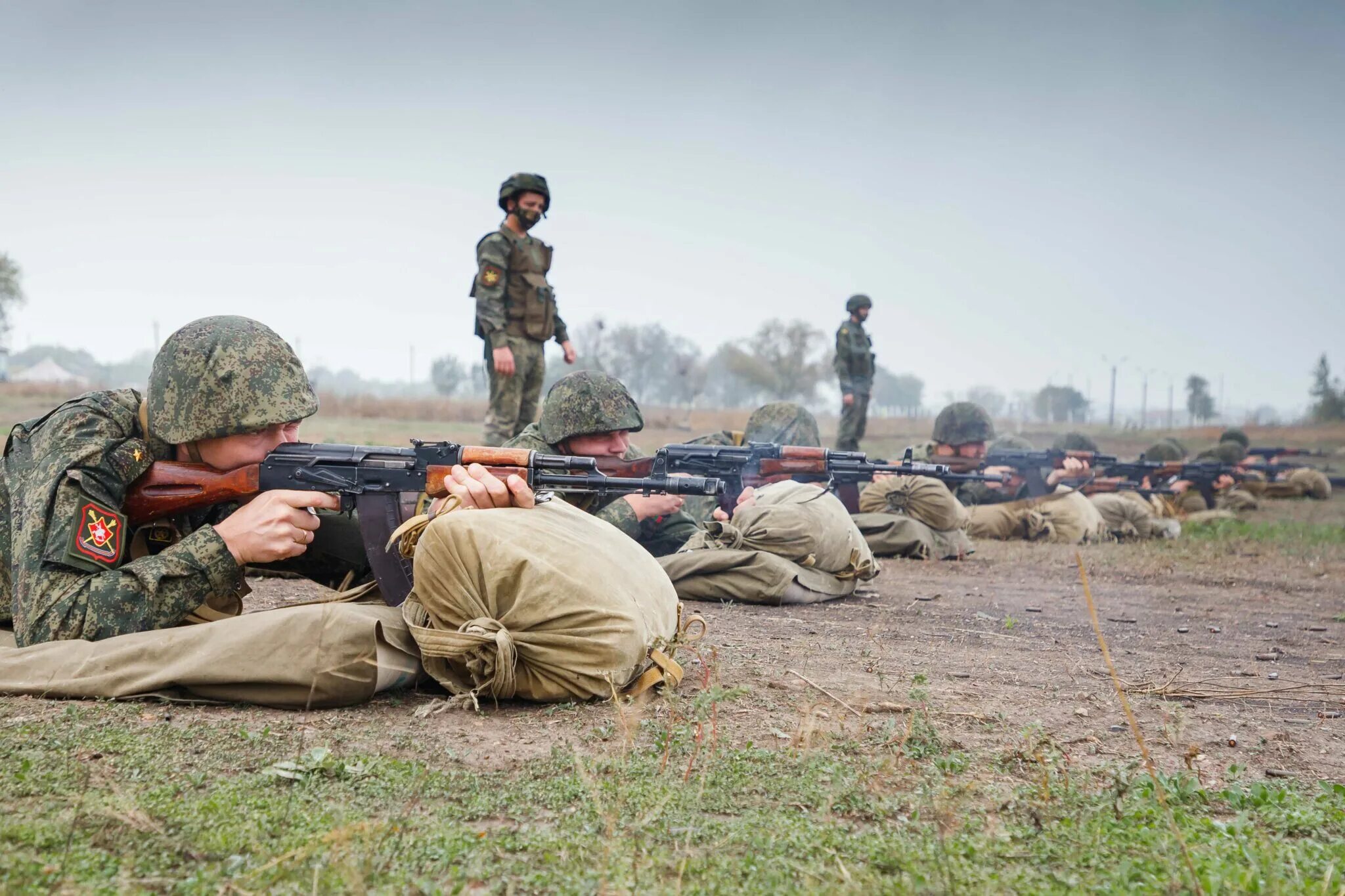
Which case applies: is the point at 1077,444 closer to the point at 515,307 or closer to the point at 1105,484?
the point at 1105,484

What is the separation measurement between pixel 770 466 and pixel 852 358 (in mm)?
6928

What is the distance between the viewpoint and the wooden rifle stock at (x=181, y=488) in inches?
133

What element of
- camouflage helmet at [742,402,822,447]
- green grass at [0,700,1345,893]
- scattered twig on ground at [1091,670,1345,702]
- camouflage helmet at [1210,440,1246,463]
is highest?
camouflage helmet at [742,402,822,447]

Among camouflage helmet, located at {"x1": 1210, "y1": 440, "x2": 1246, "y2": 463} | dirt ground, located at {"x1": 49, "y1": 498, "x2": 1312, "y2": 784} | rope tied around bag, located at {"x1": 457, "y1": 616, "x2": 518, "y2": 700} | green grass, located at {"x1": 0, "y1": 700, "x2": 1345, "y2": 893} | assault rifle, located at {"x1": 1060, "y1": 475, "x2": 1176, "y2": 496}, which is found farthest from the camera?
camouflage helmet, located at {"x1": 1210, "y1": 440, "x2": 1246, "y2": 463}

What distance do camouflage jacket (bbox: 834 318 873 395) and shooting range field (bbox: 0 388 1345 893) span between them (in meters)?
9.75

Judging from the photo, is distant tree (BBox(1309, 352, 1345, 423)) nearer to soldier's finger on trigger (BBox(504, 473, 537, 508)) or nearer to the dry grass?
the dry grass

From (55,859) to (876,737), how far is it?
2052 mm

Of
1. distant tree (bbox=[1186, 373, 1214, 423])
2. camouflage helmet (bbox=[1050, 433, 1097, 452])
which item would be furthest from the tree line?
camouflage helmet (bbox=[1050, 433, 1097, 452])

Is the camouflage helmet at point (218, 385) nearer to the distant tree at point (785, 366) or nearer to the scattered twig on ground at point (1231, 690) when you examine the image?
the scattered twig on ground at point (1231, 690)

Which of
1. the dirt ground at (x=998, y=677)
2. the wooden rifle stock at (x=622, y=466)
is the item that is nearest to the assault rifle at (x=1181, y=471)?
the dirt ground at (x=998, y=677)

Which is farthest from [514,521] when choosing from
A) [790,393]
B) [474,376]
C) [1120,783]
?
[474,376]

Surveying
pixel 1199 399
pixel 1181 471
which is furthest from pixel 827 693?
pixel 1199 399

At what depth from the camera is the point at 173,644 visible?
3.08 metres

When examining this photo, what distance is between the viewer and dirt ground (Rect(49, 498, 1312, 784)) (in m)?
2.93
